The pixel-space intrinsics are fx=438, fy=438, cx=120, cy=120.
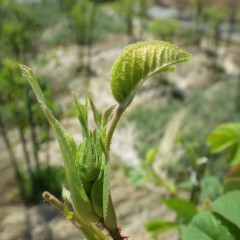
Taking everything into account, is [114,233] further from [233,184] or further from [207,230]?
[233,184]

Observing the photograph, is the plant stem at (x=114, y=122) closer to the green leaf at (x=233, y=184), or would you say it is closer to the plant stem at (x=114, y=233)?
the plant stem at (x=114, y=233)

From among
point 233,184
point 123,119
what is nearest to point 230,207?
point 233,184

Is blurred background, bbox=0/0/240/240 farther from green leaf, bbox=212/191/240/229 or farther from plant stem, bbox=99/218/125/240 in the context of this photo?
→ green leaf, bbox=212/191/240/229

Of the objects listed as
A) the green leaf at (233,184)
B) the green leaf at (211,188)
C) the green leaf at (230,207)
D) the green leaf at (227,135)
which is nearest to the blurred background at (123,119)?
the green leaf at (211,188)

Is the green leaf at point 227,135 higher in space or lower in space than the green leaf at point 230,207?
lower

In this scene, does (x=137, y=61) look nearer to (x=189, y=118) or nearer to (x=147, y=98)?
(x=189, y=118)

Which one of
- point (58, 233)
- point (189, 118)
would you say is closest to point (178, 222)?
point (58, 233)

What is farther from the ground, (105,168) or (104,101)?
(105,168)

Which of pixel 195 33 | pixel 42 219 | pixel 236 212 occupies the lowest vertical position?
pixel 195 33
